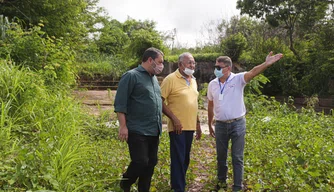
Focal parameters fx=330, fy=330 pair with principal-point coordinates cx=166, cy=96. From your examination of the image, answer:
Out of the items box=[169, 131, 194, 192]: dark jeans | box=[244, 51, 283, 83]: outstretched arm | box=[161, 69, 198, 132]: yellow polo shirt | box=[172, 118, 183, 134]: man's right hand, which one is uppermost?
box=[244, 51, 283, 83]: outstretched arm

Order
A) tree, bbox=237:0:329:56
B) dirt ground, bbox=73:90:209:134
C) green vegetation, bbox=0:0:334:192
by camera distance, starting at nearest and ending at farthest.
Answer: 1. green vegetation, bbox=0:0:334:192
2. dirt ground, bbox=73:90:209:134
3. tree, bbox=237:0:329:56

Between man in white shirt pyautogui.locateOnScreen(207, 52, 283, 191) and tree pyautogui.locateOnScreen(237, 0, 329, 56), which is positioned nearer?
man in white shirt pyautogui.locateOnScreen(207, 52, 283, 191)

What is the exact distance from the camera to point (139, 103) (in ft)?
10.2

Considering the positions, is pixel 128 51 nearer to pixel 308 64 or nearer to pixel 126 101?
pixel 308 64

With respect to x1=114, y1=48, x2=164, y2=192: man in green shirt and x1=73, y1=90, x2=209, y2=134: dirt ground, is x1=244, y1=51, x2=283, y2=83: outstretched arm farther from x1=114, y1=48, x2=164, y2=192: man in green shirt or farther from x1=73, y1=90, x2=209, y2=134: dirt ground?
x1=73, y1=90, x2=209, y2=134: dirt ground

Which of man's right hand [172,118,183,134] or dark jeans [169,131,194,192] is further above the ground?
man's right hand [172,118,183,134]

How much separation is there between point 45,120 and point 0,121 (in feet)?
2.11

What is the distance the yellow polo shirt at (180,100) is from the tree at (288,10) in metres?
12.0

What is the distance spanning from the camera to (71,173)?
317 centimetres

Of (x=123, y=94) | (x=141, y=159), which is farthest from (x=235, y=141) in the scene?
(x=123, y=94)

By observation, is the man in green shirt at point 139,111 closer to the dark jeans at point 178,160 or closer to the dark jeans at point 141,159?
the dark jeans at point 141,159

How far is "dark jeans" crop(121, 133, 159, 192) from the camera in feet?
10.1

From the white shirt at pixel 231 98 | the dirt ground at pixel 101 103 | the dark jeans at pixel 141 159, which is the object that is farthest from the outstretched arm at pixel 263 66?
the dirt ground at pixel 101 103

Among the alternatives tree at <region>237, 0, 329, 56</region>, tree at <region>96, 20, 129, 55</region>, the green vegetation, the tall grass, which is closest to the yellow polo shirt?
the green vegetation
